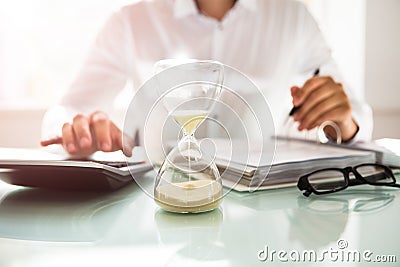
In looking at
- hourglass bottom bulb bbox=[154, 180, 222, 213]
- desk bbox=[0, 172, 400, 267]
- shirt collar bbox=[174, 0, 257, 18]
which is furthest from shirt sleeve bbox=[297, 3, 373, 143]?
hourglass bottom bulb bbox=[154, 180, 222, 213]

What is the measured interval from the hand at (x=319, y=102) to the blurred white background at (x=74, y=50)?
29.7 inches

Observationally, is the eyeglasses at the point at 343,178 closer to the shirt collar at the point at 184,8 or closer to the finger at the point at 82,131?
the finger at the point at 82,131

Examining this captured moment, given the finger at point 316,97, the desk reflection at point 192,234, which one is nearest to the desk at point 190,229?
the desk reflection at point 192,234

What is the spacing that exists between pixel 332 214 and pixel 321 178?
126 mm

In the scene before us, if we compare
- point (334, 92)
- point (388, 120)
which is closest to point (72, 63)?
A: point (334, 92)

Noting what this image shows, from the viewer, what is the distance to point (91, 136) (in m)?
0.66

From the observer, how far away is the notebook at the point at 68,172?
0.45 metres

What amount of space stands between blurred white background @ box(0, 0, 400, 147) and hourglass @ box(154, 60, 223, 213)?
3.71 feet

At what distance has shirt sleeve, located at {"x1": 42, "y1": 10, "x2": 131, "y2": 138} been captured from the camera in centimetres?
127

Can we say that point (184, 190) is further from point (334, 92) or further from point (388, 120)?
point (388, 120)

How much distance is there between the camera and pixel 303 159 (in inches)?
21.8

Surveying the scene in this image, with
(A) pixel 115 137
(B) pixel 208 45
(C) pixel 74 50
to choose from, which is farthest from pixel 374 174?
(C) pixel 74 50

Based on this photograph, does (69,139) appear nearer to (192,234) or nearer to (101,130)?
(101,130)

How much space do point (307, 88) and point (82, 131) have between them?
15.1 inches
